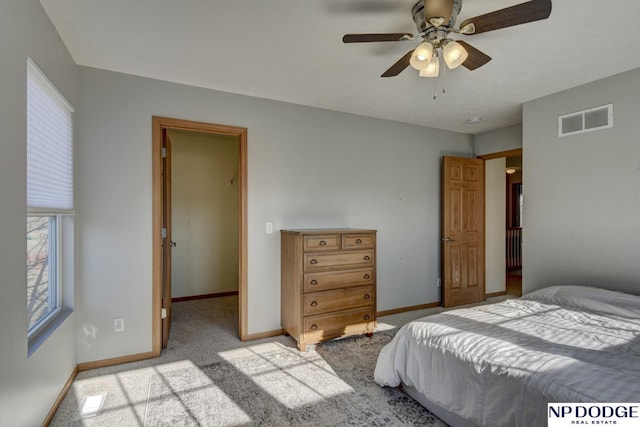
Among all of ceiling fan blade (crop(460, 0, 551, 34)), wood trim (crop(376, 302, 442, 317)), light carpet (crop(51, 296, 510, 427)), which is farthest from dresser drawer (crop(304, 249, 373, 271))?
ceiling fan blade (crop(460, 0, 551, 34))

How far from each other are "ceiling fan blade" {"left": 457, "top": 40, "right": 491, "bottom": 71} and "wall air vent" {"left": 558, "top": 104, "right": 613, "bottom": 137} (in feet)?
5.86

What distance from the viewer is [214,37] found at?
2172 millimetres

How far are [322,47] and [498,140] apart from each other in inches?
129

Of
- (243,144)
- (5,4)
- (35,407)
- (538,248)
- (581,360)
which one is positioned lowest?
(35,407)

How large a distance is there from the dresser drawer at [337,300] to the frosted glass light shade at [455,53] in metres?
2.18

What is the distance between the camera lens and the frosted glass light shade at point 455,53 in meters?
1.80

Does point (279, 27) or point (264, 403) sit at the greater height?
point (279, 27)

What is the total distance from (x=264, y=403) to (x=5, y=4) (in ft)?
8.47

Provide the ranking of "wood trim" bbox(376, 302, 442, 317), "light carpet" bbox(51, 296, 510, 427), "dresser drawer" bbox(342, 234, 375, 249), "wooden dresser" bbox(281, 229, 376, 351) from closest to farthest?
"light carpet" bbox(51, 296, 510, 427)
"wooden dresser" bbox(281, 229, 376, 351)
"dresser drawer" bbox(342, 234, 375, 249)
"wood trim" bbox(376, 302, 442, 317)

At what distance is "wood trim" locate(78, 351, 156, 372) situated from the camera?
8.49 feet

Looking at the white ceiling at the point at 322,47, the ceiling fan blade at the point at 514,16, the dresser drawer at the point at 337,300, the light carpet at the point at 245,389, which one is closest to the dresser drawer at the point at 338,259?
the dresser drawer at the point at 337,300

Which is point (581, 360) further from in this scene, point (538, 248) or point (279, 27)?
point (279, 27)

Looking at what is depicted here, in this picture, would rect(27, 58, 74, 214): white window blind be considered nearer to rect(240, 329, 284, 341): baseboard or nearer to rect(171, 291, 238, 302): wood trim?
rect(240, 329, 284, 341): baseboard

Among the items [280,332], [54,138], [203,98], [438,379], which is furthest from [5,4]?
[280,332]
